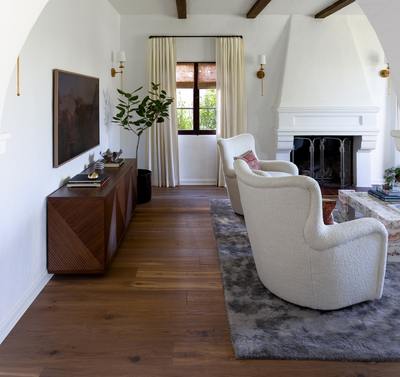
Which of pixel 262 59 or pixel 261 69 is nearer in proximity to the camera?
pixel 262 59

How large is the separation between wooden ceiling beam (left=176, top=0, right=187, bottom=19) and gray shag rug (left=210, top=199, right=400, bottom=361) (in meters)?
3.64

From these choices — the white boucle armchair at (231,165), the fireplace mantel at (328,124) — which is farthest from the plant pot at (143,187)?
the fireplace mantel at (328,124)

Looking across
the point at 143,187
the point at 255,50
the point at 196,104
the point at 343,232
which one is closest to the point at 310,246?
the point at 343,232

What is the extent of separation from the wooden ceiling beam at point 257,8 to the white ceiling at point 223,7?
0.19 ft

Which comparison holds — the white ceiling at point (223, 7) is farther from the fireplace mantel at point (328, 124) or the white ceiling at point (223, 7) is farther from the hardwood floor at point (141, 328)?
the hardwood floor at point (141, 328)

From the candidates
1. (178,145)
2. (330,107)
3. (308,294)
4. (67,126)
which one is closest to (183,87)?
(178,145)

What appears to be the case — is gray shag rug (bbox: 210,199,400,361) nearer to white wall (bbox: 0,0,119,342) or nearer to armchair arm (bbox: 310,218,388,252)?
armchair arm (bbox: 310,218,388,252)

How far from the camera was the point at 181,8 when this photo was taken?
5.36 m

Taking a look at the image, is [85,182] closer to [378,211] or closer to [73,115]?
[73,115]

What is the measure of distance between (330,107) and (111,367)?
17.0 feet

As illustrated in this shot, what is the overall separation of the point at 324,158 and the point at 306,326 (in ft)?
14.7

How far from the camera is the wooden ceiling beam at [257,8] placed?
5034 mm

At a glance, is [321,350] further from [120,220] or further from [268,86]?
[268,86]

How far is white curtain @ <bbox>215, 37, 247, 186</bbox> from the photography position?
612cm
